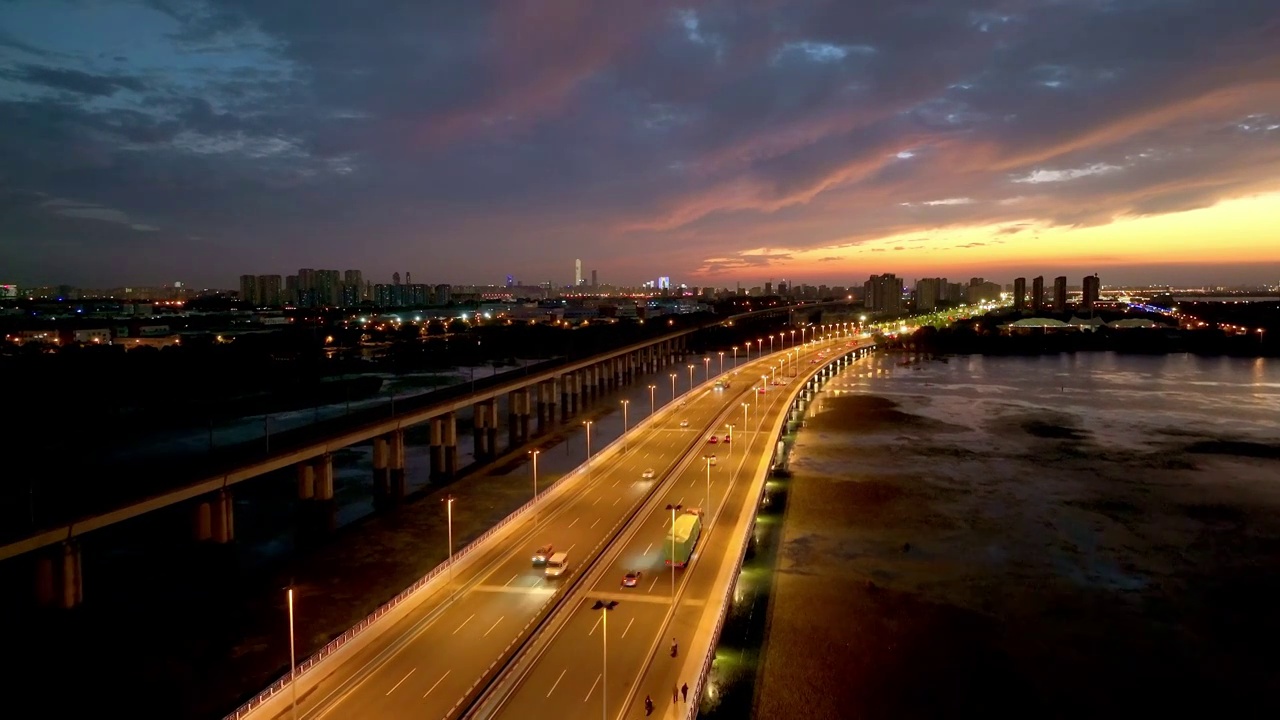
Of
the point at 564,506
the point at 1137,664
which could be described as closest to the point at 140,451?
the point at 564,506

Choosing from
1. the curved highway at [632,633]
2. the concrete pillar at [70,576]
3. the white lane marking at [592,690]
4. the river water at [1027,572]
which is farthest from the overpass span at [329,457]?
the river water at [1027,572]

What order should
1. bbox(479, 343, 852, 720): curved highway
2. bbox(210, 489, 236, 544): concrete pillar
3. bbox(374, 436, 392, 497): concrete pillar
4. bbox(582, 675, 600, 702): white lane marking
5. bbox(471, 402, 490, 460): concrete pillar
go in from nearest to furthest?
bbox(479, 343, 852, 720): curved highway < bbox(582, 675, 600, 702): white lane marking < bbox(210, 489, 236, 544): concrete pillar < bbox(374, 436, 392, 497): concrete pillar < bbox(471, 402, 490, 460): concrete pillar

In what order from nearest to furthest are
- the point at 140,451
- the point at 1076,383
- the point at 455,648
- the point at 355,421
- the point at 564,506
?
the point at 455,648 < the point at 564,506 < the point at 355,421 < the point at 140,451 < the point at 1076,383

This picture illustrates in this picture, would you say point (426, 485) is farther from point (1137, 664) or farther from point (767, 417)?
point (1137, 664)

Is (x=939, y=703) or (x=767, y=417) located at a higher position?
(x=767, y=417)

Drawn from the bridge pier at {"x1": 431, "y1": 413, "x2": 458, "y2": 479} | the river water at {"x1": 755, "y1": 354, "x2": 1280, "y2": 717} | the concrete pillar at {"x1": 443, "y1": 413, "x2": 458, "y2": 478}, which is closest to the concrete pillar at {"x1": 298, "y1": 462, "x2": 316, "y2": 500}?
the bridge pier at {"x1": 431, "y1": 413, "x2": 458, "y2": 479}

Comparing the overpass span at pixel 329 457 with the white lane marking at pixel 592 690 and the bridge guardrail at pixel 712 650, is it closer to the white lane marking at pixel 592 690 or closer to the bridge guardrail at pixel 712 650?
the white lane marking at pixel 592 690

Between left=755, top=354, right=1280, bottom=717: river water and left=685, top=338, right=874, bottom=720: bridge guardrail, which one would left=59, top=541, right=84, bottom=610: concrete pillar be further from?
left=755, top=354, right=1280, bottom=717: river water
